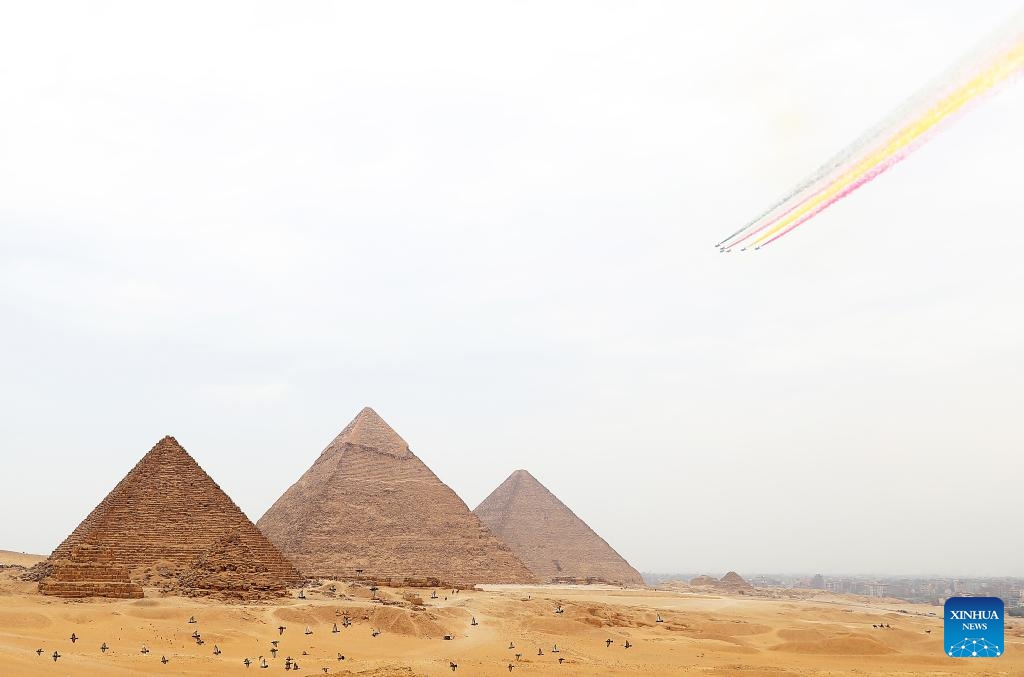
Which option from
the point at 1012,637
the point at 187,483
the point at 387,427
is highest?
the point at 387,427

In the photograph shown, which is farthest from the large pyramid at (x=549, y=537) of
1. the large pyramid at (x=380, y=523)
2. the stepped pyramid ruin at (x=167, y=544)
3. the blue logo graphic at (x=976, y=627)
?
the blue logo graphic at (x=976, y=627)

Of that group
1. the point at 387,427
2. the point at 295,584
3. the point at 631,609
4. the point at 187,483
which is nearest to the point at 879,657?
the point at 631,609

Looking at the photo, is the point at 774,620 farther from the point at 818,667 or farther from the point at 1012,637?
the point at 818,667

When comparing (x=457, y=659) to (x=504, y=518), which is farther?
(x=504, y=518)

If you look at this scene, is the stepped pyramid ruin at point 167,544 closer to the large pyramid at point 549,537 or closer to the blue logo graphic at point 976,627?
the blue logo graphic at point 976,627

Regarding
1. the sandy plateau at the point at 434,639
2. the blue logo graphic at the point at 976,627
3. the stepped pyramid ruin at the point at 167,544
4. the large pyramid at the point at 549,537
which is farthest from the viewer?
the large pyramid at the point at 549,537

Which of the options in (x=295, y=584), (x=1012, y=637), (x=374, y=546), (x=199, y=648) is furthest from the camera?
(x=374, y=546)
